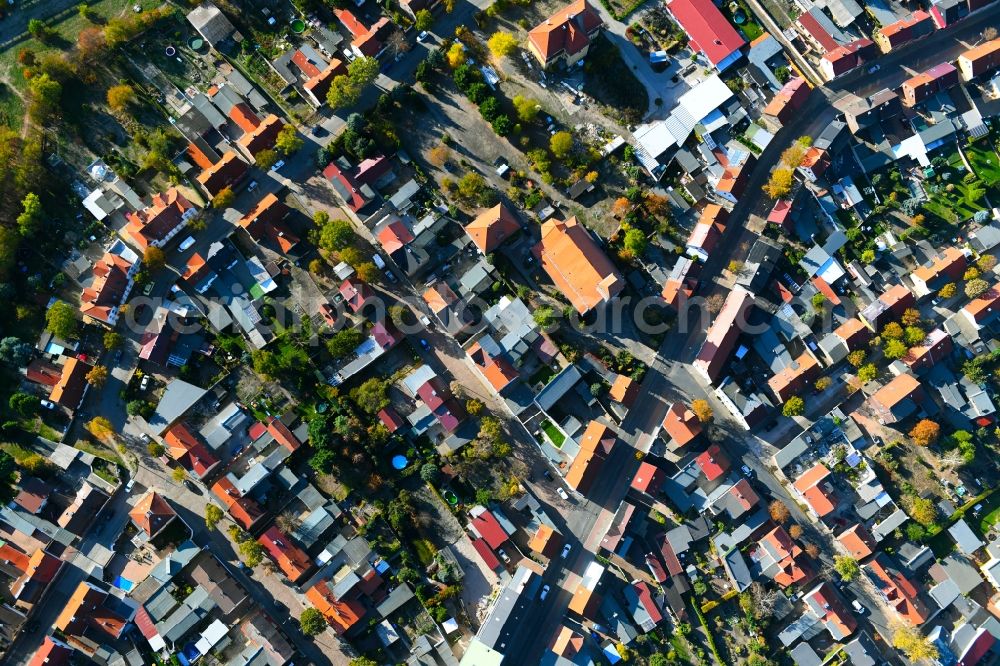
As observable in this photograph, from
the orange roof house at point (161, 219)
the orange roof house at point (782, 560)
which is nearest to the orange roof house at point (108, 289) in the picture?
the orange roof house at point (161, 219)

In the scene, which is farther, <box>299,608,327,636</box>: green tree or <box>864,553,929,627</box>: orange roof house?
→ <box>864,553,929,627</box>: orange roof house

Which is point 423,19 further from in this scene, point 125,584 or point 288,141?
point 125,584

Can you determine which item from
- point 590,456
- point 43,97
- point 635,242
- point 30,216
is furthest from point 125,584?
point 635,242

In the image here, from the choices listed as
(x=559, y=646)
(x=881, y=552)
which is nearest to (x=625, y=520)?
(x=559, y=646)

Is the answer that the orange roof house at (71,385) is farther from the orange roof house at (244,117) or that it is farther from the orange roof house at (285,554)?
the orange roof house at (244,117)

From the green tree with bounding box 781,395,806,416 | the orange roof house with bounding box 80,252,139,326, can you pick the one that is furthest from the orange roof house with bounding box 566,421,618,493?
the orange roof house with bounding box 80,252,139,326

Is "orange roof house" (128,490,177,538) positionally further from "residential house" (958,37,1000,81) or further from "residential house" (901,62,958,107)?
"residential house" (958,37,1000,81)
